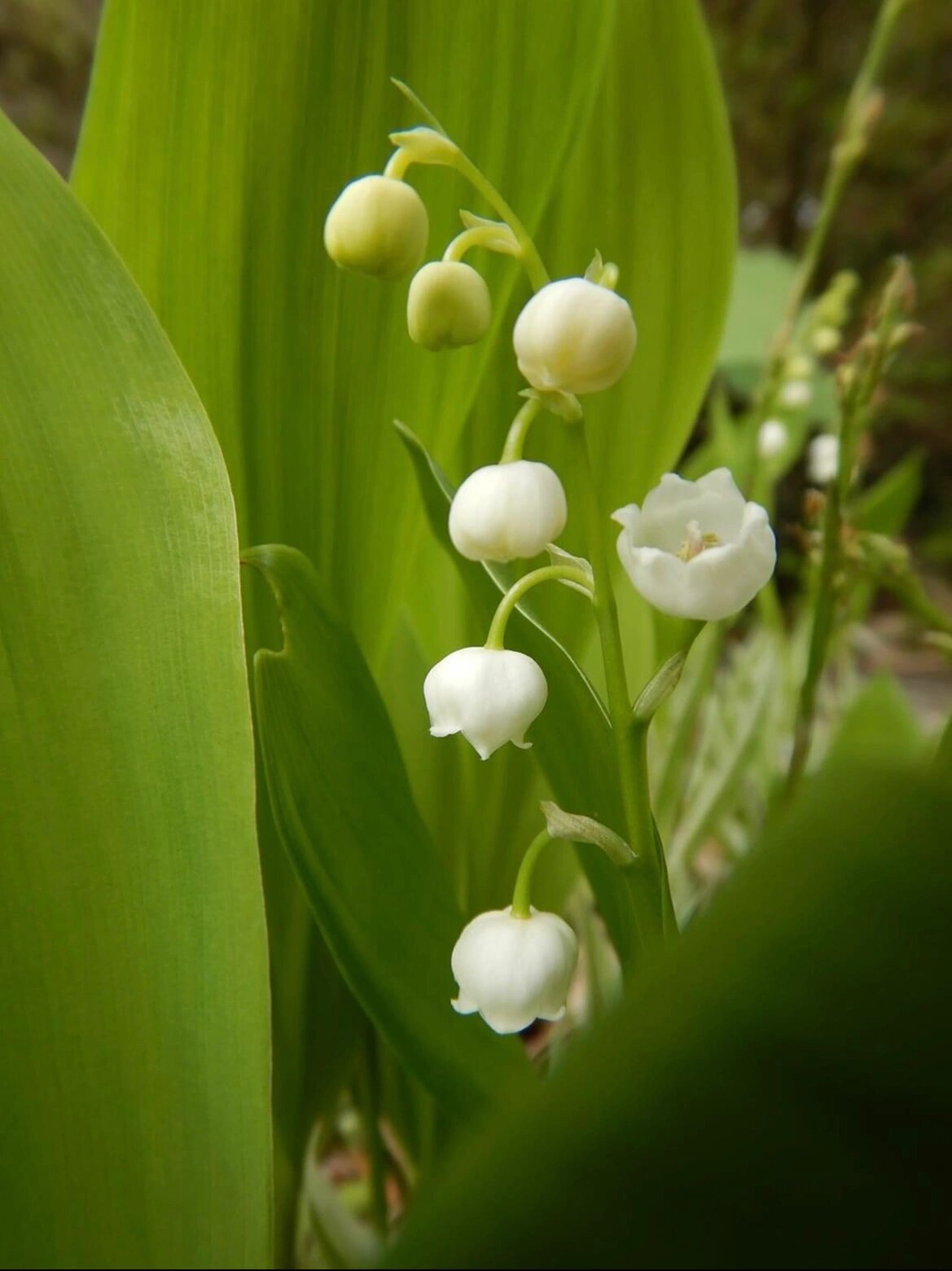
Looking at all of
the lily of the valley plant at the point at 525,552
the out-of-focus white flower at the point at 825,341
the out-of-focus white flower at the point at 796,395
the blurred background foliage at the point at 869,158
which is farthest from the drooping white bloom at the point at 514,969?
the blurred background foliage at the point at 869,158

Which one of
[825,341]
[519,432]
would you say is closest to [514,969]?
[519,432]

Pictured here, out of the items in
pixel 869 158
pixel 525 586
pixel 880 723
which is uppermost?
pixel 869 158

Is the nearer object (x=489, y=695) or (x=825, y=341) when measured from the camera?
(x=489, y=695)

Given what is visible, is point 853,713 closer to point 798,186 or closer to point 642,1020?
point 642,1020

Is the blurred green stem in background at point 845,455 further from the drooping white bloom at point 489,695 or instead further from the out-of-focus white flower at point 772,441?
the out-of-focus white flower at point 772,441

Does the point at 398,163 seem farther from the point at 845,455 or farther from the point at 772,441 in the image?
the point at 772,441

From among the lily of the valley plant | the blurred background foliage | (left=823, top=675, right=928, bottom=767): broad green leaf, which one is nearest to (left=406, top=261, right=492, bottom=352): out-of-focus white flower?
the lily of the valley plant

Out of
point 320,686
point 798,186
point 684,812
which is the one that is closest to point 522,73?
point 320,686
